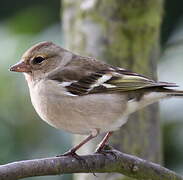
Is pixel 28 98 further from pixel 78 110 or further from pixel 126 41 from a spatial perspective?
pixel 78 110

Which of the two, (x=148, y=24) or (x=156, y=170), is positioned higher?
(x=148, y=24)

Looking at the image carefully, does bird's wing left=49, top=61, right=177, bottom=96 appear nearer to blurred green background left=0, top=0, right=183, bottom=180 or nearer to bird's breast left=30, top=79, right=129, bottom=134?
bird's breast left=30, top=79, right=129, bottom=134

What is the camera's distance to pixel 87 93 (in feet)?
13.0

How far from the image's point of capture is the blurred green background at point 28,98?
17.8 feet

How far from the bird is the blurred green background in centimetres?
146

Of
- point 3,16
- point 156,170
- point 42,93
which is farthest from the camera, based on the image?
point 3,16

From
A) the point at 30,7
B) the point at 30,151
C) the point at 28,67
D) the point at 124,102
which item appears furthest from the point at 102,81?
the point at 30,7

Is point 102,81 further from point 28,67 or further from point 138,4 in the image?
point 138,4

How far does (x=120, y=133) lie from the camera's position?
450cm

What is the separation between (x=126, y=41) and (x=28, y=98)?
1.44 meters

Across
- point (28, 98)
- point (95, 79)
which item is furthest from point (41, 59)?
point (28, 98)

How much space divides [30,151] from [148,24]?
1.73 metres

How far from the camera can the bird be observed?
3.77m

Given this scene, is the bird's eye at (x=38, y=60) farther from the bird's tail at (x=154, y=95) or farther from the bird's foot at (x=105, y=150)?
the bird's foot at (x=105, y=150)
